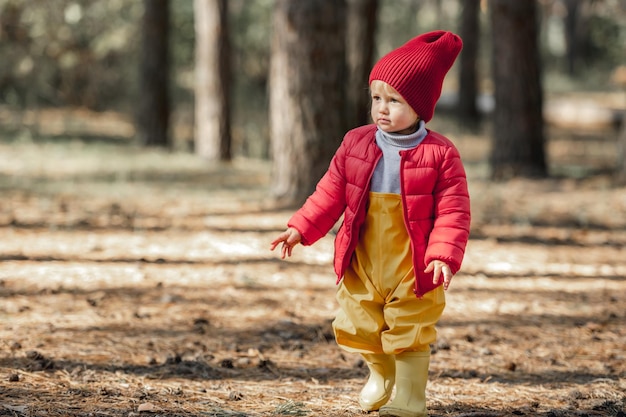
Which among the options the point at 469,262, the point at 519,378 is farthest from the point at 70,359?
the point at 469,262

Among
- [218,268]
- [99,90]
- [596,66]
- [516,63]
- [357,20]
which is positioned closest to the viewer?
[218,268]

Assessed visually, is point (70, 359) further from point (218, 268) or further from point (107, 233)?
point (107, 233)

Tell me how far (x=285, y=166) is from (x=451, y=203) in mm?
4888

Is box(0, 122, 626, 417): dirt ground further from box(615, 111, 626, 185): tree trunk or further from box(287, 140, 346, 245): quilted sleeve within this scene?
box(287, 140, 346, 245): quilted sleeve

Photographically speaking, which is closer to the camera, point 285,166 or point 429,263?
point 429,263

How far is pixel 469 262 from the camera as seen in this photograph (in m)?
7.20

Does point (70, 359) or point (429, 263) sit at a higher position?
point (429, 263)

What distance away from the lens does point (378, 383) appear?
3834 millimetres

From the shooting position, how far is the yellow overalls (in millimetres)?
3623

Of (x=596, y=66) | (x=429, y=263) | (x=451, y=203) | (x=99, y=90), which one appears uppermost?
(x=596, y=66)

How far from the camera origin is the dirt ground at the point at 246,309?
4.05 m

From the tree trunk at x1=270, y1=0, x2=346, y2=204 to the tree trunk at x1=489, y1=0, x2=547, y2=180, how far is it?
10.7ft

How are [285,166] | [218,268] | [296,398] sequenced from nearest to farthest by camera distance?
[296,398] → [218,268] → [285,166]

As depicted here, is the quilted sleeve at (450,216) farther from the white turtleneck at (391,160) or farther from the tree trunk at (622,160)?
the tree trunk at (622,160)
